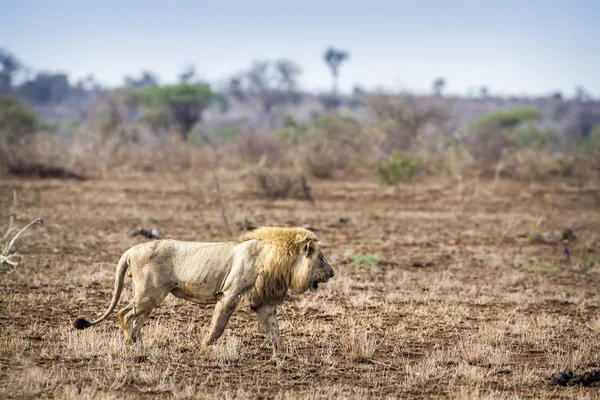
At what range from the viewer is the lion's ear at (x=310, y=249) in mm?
7633

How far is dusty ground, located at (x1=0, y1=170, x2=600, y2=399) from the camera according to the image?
6.91 meters

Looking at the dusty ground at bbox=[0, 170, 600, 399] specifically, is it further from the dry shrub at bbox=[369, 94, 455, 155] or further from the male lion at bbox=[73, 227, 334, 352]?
the dry shrub at bbox=[369, 94, 455, 155]

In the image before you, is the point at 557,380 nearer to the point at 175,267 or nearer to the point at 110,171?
the point at 175,267

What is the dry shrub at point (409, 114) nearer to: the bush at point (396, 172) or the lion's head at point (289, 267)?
the bush at point (396, 172)

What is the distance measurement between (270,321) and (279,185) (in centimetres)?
1818

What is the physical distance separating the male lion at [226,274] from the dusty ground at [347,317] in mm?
435

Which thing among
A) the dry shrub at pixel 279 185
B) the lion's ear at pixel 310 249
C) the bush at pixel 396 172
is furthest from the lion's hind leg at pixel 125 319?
the bush at pixel 396 172

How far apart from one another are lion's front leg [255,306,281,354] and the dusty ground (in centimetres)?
18

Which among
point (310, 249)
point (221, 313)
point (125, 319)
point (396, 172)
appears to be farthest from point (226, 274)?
point (396, 172)

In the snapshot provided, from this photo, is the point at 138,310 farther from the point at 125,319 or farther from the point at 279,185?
the point at 279,185

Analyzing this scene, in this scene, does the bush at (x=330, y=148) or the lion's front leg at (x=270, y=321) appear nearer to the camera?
the lion's front leg at (x=270, y=321)

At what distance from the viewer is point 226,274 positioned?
7707 mm

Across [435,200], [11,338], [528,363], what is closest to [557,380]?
[528,363]

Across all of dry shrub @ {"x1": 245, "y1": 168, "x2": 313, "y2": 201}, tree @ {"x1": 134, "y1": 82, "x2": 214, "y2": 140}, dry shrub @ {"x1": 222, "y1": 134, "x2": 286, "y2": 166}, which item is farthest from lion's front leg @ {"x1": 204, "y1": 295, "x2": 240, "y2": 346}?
tree @ {"x1": 134, "y1": 82, "x2": 214, "y2": 140}
